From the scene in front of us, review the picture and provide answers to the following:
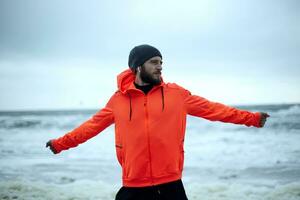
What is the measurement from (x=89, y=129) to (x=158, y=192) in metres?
0.89

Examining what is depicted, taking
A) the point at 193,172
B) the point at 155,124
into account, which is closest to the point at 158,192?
the point at 155,124

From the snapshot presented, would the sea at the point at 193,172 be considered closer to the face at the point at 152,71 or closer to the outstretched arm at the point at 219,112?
the outstretched arm at the point at 219,112

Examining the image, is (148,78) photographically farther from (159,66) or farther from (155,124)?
(155,124)

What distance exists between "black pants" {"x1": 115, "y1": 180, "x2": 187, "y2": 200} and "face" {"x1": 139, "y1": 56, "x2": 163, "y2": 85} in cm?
88

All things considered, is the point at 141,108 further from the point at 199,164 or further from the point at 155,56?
the point at 199,164

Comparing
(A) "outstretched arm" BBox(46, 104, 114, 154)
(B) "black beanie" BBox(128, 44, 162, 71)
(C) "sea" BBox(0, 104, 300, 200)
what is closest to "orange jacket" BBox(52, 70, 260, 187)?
(A) "outstretched arm" BBox(46, 104, 114, 154)

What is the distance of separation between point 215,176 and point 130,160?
6253 millimetres

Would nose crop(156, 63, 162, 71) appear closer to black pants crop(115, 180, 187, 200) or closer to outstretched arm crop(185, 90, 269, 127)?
outstretched arm crop(185, 90, 269, 127)

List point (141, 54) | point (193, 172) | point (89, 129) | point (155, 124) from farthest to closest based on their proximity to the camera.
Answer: point (193, 172) < point (89, 129) < point (141, 54) < point (155, 124)

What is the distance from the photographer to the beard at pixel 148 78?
3.38 metres

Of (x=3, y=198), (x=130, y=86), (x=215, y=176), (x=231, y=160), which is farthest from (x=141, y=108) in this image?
(x=231, y=160)

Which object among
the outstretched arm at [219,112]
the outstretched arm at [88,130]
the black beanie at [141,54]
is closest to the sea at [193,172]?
the outstretched arm at [88,130]

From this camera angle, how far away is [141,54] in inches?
139

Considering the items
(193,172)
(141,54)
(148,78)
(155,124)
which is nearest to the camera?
(155,124)
